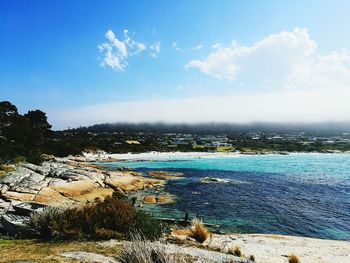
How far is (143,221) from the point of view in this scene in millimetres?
13539

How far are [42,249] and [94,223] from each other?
2.45 m

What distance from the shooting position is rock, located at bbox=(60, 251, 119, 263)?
32.7ft

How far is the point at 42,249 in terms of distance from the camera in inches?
435

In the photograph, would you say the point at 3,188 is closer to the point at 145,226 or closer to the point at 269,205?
the point at 145,226

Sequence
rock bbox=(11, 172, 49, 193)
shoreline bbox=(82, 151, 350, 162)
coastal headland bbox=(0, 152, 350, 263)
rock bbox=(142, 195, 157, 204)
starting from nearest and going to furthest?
1. coastal headland bbox=(0, 152, 350, 263)
2. rock bbox=(11, 172, 49, 193)
3. rock bbox=(142, 195, 157, 204)
4. shoreline bbox=(82, 151, 350, 162)

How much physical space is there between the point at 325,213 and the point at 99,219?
2844 centimetres

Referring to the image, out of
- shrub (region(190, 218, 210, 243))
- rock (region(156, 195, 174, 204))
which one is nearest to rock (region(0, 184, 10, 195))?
rock (region(156, 195, 174, 204))

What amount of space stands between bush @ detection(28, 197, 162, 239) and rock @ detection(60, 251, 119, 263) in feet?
5.99

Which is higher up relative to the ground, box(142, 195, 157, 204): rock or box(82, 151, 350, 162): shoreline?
box(142, 195, 157, 204): rock

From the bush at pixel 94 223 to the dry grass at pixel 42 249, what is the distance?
728 mm

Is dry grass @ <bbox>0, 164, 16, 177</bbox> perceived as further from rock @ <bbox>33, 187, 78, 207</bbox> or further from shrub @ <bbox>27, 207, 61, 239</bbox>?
shrub @ <bbox>27, 207, 61, 239</bbox>

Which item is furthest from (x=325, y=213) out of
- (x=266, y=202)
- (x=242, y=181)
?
(x=242, y=181)

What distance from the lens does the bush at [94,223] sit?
12562mm

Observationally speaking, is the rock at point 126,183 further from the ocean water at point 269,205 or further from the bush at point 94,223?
the bush at point 94,223
